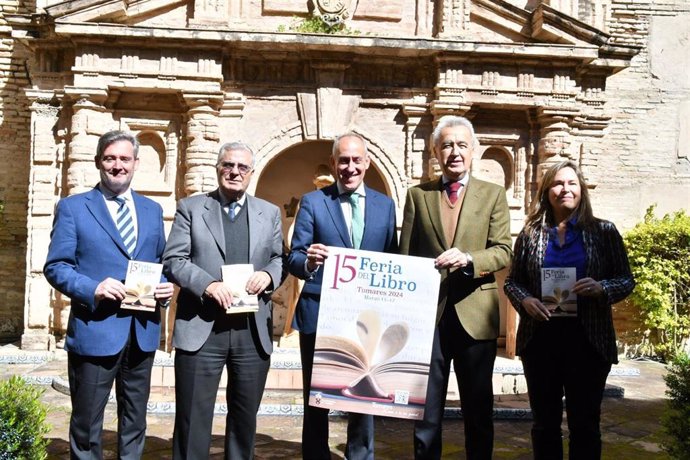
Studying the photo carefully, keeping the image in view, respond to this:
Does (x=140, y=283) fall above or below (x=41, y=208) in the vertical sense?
below

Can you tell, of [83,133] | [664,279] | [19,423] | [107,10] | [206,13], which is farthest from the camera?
[664,279]

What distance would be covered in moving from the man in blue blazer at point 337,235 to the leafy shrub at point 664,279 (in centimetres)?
802

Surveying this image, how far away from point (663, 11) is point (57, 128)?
35.3ft

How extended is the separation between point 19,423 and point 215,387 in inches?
42.8

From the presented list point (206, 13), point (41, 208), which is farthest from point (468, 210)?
point (41, 208)

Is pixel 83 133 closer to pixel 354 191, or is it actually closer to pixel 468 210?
pixel 354 191

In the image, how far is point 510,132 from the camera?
1037cm

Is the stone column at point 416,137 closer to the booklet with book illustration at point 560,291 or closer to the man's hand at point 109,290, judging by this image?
the booklet with book illustration at point 560,291

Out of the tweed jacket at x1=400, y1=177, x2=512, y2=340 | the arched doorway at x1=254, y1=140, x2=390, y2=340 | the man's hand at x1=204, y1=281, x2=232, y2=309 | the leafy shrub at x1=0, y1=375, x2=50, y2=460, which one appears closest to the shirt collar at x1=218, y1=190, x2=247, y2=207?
the man's hand at x1=204, y1=281, x2=232, y2=309

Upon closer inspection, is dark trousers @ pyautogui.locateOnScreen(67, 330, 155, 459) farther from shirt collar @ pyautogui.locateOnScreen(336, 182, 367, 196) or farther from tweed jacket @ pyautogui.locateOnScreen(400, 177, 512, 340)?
tweed jacket @ pyautogui.locateOnScreen(400, 177, 512, 340)

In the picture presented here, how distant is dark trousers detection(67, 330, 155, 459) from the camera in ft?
12.7

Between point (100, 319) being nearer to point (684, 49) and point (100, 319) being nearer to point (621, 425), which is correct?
point (621, 425)

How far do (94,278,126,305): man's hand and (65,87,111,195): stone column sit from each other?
6.25m

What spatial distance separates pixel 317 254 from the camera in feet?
12.6
